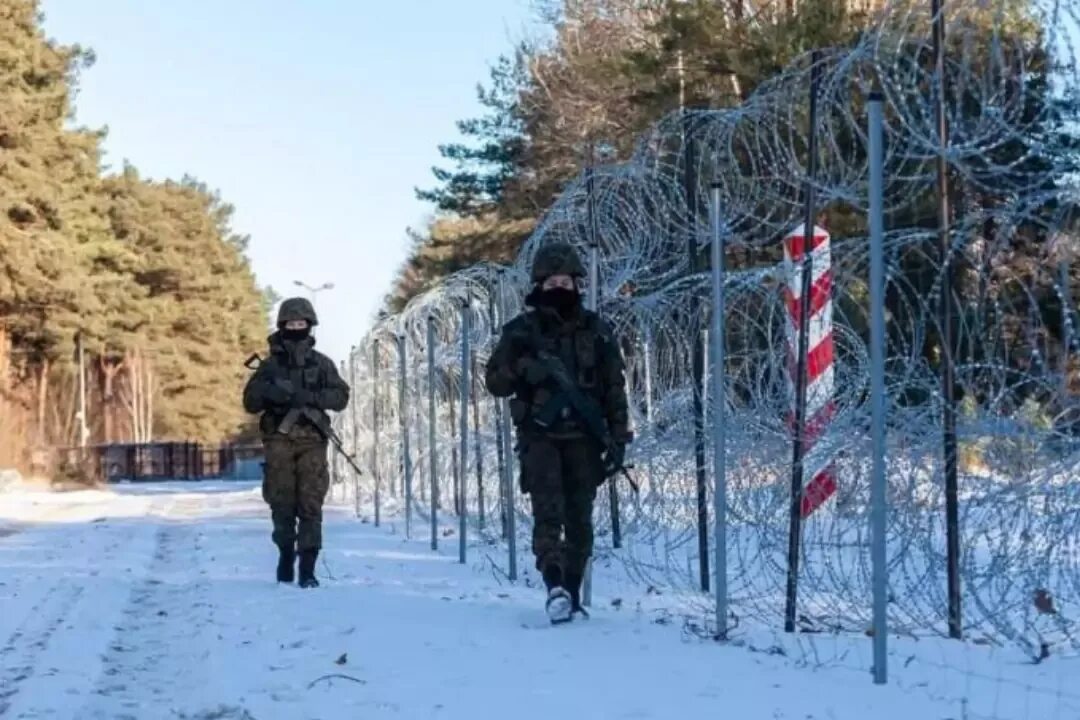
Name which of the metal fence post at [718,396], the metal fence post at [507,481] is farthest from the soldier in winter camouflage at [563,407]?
the metal fence post at [507,481]

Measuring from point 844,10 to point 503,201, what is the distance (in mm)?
15196

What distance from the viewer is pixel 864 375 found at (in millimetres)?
7180

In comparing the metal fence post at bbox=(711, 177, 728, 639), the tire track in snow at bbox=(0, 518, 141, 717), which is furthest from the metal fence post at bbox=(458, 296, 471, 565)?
the metal fence post at bbox=(711, 177, 728, 639)

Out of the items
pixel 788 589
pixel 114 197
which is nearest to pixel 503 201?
pixel 788 589

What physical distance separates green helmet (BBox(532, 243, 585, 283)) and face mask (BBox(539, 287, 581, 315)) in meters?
0.06

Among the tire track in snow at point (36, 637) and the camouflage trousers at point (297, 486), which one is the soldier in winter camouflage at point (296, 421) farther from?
the tire track in snow at point (36, 637)

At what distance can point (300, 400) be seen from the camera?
8.98 meters

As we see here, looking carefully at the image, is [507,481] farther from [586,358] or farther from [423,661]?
[423,661]

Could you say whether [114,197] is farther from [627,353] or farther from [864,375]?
[864,375]

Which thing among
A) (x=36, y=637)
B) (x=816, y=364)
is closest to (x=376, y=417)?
(x=816, y=364)

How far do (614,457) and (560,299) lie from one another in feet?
2.32

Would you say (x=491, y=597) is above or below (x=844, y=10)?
below

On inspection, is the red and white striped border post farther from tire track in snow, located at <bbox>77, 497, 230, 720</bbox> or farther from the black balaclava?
tire track in snow, located at <bbox>77, 497, 230, 720</bbox>

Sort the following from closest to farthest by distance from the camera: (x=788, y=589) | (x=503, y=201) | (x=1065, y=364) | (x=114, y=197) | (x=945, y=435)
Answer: (x=1065, y=364) → (x=945, y=435) → (x=788, y=589) → (x=503, y=201) → (x=114, y=197)
